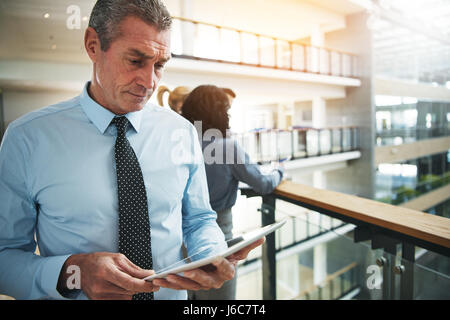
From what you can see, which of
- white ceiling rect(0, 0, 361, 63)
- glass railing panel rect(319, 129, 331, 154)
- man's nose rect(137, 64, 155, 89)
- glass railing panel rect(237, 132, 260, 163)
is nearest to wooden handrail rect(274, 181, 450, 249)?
man's nose rect(137, 64, 155, 89)

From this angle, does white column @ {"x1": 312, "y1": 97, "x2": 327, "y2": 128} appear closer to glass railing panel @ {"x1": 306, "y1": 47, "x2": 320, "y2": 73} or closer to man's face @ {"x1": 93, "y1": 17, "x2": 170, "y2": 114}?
glass railing panel @ {"x1": 306, "y1": 47, "x2": 320, "y2": 73}

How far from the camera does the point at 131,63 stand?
2.45 ft

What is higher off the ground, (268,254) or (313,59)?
(313,59)

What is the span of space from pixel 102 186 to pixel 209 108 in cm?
95

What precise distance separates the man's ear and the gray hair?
0.01 m

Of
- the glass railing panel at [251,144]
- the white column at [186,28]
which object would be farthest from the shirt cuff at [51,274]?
the glass railing panel at [251,144]

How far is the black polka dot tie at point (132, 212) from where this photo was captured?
2.46ft

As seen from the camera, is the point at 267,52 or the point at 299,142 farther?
the point at 267,52

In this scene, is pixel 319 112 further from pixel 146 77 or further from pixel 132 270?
pixel 132 270

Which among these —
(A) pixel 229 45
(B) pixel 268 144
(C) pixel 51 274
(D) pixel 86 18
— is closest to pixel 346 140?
(B) pixel 268 144

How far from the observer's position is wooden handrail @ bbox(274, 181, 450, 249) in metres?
0.87

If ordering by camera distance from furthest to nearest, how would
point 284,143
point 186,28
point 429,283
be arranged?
1. point 284,143
2. point 186,28
3. point 429,283

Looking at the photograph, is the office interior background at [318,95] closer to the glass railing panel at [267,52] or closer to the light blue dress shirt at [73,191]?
the glass railing panel at [267,52]

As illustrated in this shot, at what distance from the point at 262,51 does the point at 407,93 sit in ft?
20.4
